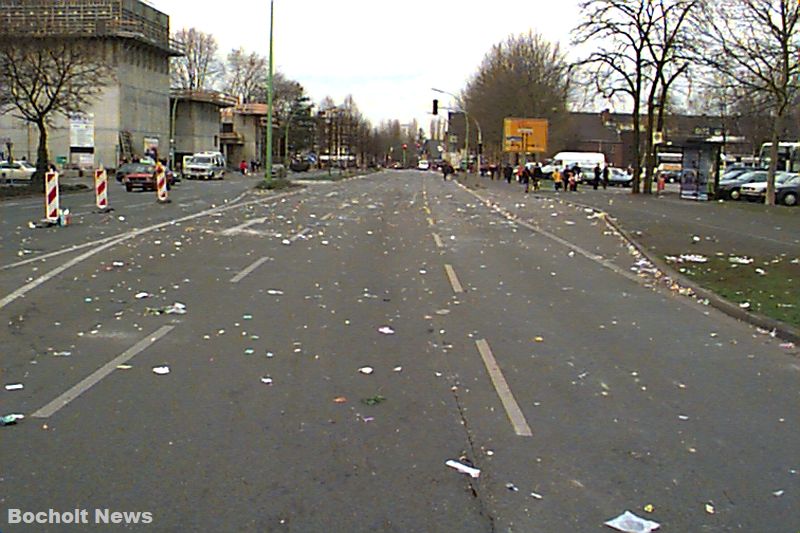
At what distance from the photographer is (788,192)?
43375mm

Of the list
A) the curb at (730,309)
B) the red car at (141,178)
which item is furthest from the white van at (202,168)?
the curb at (730,309)

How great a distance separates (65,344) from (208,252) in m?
8.49

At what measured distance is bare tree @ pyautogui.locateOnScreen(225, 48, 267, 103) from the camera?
418ft

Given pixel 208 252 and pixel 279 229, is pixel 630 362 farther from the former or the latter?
pixel 279 229

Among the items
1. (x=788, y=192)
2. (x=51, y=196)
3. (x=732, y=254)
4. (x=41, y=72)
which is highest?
(x=41, y=72)

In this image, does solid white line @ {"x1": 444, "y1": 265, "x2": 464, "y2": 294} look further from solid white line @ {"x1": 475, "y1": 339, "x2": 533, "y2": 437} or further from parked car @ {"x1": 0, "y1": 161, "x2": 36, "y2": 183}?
parked car @ {"x1": 0, "y1": 161, "x2": 36, "y2": 183}

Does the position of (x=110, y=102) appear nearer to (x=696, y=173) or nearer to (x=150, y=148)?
(x=150, y=148)

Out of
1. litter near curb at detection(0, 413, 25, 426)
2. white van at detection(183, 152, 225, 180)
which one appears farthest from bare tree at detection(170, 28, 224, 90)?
litter near curb at detection(0, 413, 25, 426)

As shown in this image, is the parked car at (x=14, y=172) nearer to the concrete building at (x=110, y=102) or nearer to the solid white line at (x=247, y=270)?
the concrete building at (x=110, y=102)

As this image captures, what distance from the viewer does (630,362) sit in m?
8.48

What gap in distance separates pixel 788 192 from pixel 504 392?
4075 centimetres

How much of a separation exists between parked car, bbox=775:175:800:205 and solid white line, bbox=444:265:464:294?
33019mm

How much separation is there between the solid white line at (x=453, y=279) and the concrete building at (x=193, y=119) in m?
85.9

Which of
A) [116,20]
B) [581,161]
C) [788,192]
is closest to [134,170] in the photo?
[788,192]
